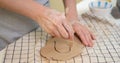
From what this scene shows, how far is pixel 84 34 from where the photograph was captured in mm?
883

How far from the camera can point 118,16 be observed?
45.0 inches

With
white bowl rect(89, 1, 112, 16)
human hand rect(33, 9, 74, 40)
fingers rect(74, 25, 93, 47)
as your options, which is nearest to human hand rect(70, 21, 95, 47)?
fingers rect(74, 25, 93, 47)

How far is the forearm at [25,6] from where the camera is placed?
0.69 metres

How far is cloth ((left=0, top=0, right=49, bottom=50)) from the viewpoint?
2.83 feet

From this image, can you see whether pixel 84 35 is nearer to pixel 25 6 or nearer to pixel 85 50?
pixel 85 50

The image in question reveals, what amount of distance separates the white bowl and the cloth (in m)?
0.39

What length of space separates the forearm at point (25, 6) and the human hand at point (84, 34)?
0.25 m

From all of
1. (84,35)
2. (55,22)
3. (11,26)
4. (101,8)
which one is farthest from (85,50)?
(101,8)

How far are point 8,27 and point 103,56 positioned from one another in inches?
16.0

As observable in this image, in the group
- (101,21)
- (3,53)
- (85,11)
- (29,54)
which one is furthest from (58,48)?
(85,11)

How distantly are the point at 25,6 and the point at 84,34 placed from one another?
0.30m

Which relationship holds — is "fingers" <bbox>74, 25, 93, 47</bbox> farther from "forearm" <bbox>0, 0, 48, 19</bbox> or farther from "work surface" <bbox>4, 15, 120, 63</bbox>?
"forearm" <bbox>0, 0, 48, 19</bbox>

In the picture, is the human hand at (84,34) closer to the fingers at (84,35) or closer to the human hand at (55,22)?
the fingers at (84,35)

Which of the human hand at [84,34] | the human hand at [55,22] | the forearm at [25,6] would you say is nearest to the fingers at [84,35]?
the human hand at [84,34]
